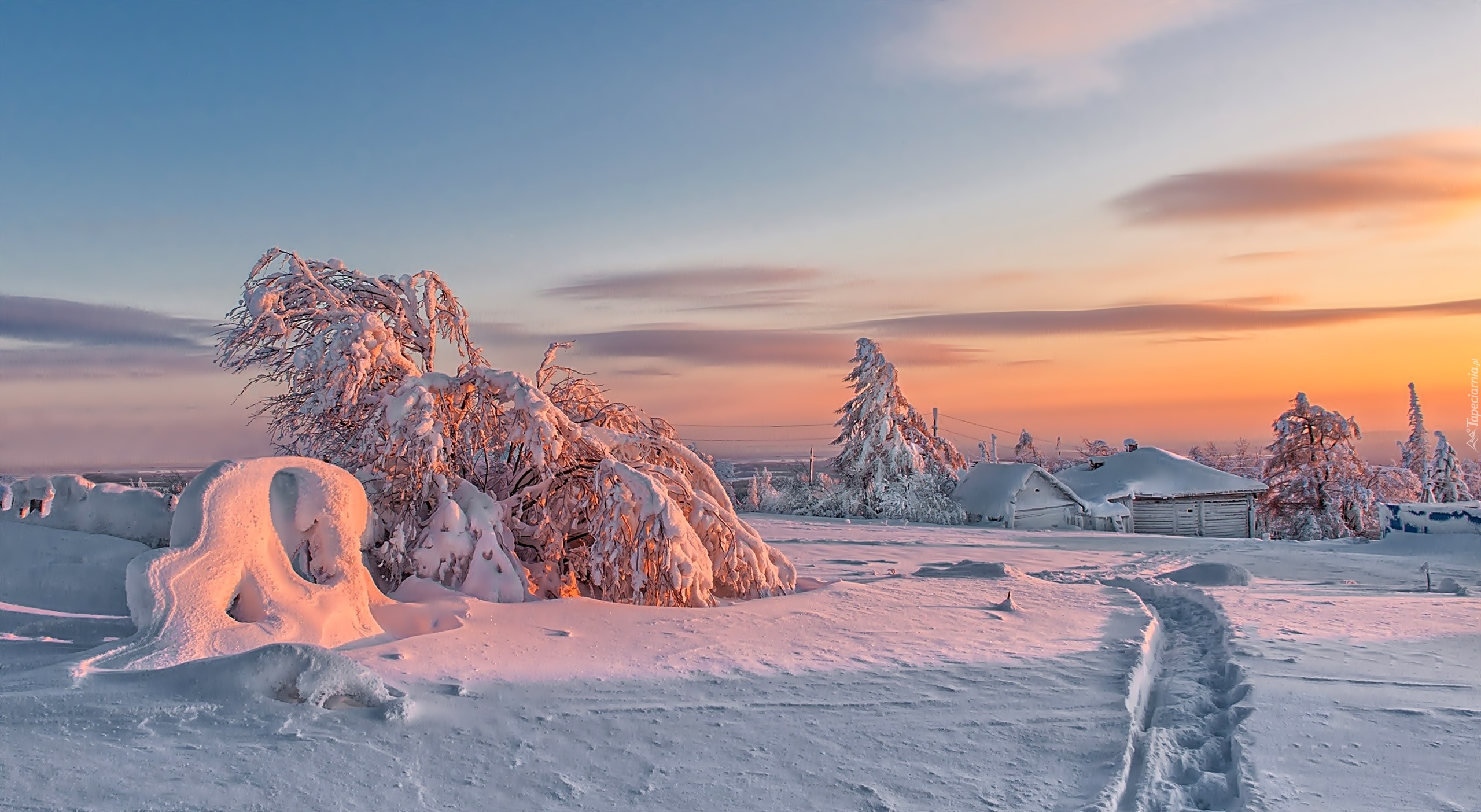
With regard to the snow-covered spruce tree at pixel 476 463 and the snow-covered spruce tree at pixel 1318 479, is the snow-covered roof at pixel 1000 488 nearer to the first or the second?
the snow-covered spruce tree at pixel 1318 479

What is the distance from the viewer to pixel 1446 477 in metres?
42.4

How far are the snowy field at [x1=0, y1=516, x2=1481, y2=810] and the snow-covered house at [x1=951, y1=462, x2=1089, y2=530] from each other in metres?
23.2

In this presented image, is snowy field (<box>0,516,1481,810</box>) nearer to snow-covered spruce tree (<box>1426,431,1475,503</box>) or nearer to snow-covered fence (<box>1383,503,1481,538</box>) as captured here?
snow-covered fence (<box>1383,503,1481,538</box>)

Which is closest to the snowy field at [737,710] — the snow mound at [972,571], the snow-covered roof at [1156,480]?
the snow mound at [972,571]

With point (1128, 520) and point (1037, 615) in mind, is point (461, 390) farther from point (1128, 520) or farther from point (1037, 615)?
point (1128, 520)

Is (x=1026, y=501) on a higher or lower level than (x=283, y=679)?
lower

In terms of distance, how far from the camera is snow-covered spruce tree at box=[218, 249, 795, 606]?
966 cm

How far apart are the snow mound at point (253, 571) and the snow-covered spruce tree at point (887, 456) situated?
28.5 meters

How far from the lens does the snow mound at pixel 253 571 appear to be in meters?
6.29

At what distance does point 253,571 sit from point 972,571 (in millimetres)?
10958

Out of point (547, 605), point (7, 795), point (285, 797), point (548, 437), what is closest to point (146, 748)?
point (7, 795)

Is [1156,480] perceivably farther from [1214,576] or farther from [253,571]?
[253,571]

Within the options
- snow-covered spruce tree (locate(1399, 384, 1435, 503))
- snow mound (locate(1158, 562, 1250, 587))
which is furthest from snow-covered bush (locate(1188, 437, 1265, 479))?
snow mound (locate(1158, 562, 1250, 587))

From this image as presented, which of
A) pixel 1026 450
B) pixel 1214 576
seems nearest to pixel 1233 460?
pixel 1026 450
